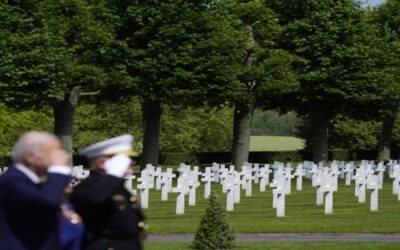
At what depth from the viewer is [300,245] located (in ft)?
64.3

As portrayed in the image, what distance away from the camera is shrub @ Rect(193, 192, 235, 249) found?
17953 mm

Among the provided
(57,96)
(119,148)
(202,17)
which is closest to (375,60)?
(202,17)

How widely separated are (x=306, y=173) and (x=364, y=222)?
70.9ft

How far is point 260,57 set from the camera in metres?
54.2

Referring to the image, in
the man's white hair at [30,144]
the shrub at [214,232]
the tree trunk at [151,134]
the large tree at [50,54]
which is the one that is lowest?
the shrub at [214,232]

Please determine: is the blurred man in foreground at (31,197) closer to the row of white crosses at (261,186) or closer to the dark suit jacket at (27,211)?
the dark suit jacket at (27,211)

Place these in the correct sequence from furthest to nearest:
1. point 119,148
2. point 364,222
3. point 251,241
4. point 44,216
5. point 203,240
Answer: point 364,222
point 251,241
point 203,240
point 119,148
point 44,216

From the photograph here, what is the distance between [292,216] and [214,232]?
951 cm

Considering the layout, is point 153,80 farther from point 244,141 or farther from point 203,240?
point 203,240

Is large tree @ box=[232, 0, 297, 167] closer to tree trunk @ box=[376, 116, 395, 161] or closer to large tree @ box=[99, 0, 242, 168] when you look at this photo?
large tree @ box=[99, 0, 242, 168]

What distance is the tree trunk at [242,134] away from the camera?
5469 cm

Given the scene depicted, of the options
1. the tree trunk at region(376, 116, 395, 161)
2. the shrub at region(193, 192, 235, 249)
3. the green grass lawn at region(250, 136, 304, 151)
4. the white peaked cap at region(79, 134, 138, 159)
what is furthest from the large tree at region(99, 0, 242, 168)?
the green grass lawn at region(250, 136, 304, 151)

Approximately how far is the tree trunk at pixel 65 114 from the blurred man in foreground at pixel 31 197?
135ft

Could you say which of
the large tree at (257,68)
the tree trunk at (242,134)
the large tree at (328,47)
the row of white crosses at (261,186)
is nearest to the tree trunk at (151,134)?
the large tree at (257,68)
